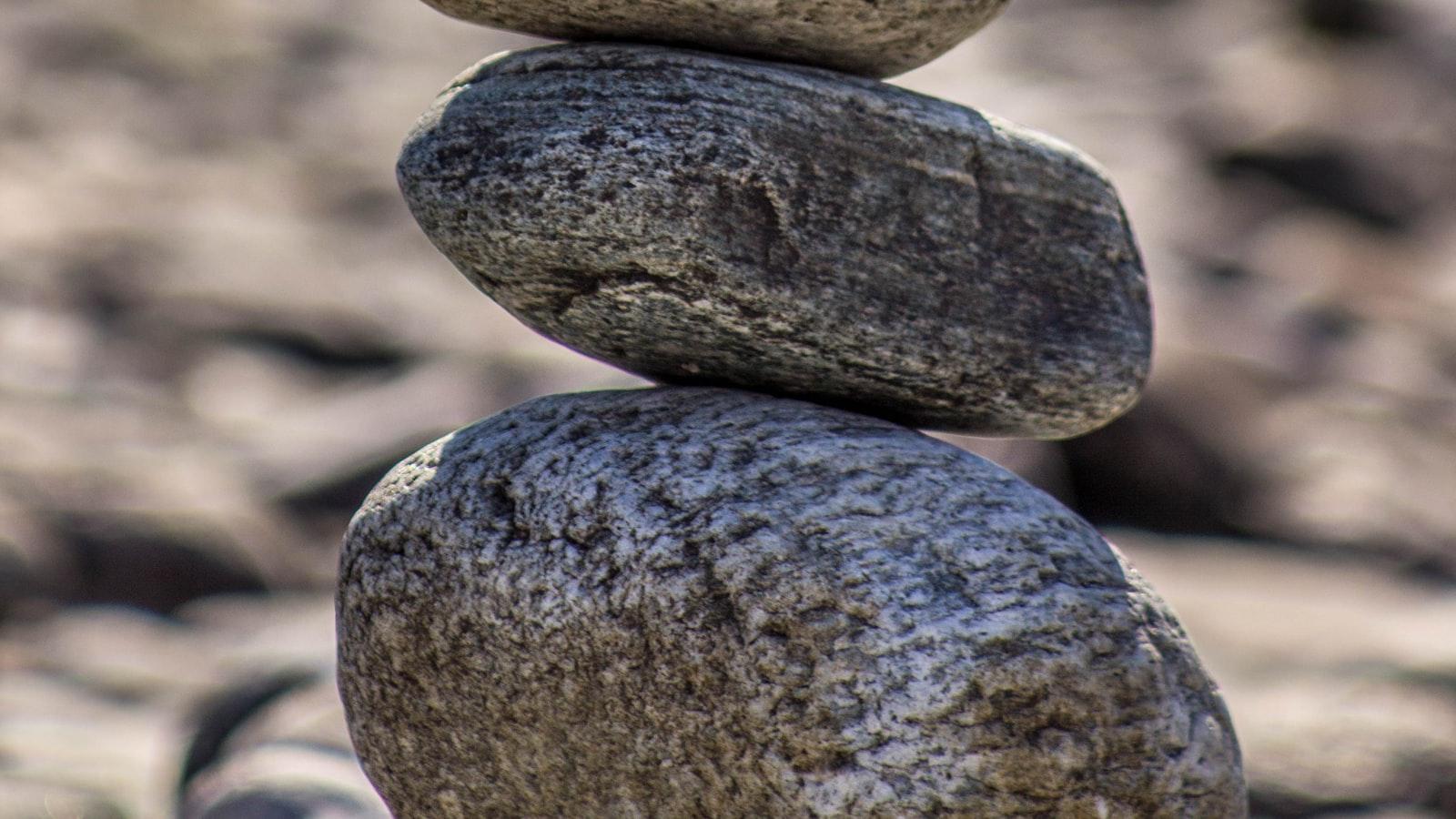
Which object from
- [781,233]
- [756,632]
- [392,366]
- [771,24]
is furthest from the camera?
[392,366]

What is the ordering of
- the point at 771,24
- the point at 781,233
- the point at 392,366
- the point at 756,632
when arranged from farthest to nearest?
the point at 392,366 → the point at 771,24 → the point at 781,233 → the point at 756,632

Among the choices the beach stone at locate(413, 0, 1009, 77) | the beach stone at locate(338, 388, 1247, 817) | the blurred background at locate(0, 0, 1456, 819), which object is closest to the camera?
the beach stone at locate(338, 388, 1247, 817)

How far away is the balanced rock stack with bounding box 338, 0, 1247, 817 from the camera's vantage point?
125 inches

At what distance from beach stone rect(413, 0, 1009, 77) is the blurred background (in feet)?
8.83

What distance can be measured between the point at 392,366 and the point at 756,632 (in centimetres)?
1026

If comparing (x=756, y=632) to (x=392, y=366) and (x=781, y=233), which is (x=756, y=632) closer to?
(x=781, y=233)

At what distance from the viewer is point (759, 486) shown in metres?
3.36

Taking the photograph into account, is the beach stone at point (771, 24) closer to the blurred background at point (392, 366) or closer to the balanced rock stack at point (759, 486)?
the balanced rock stack at point (759, 486)

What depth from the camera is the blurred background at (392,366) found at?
6906 mm

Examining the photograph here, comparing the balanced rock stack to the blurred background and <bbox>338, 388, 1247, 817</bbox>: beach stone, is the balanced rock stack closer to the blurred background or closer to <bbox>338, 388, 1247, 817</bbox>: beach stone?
<bbox>338, 388, 1247, 817</bbox>: beach stone

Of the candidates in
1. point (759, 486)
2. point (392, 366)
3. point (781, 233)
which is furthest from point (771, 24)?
point (392, 366)

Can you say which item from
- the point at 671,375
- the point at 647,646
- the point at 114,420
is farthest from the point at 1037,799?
the point at 114,420

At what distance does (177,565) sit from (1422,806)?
694 cm

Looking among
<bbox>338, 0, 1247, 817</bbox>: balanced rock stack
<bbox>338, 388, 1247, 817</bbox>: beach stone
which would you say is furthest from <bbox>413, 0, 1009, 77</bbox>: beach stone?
<bbox>338, 388, 1247, 817</bbox>: beach stone
